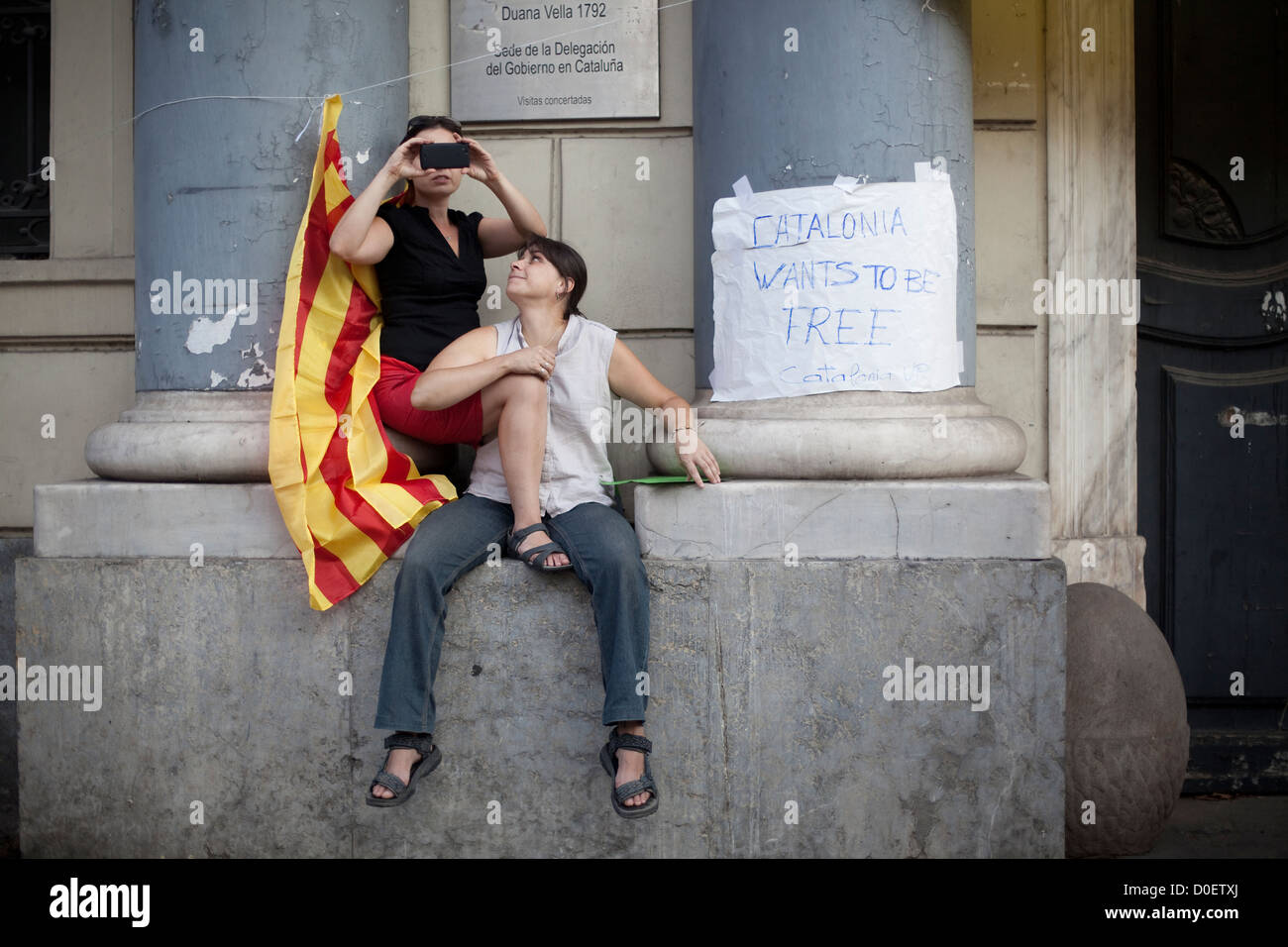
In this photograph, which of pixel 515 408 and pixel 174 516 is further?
pixel 174 516

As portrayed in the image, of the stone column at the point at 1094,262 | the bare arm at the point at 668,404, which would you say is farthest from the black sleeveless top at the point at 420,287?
the stone column at the point at 1094,262

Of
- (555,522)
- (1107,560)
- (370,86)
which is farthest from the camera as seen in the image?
(1107,560)

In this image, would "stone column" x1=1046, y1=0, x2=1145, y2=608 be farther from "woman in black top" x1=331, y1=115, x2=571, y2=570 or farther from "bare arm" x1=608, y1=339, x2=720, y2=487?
"woman in black top" x1=331, y1=115, x2=571, y2=570

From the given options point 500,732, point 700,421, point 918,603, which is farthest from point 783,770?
point 700,421

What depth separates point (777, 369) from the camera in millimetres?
3984

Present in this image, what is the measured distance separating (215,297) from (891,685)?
268 centimetres

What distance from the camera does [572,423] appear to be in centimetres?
401

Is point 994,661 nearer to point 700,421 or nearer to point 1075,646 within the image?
point 1075,646

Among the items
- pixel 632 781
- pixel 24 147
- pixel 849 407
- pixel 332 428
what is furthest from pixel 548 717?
pixel 24 147

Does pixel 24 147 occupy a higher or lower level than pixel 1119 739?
higher

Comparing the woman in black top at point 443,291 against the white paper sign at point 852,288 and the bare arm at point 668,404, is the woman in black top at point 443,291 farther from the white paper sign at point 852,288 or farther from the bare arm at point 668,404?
the white paper sign at point 852,288

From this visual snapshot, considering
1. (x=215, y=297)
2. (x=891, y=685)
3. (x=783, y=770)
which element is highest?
(x=215, y=297)

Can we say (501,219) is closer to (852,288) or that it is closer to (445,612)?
(852,288)

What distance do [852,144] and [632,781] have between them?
85.9 inches
